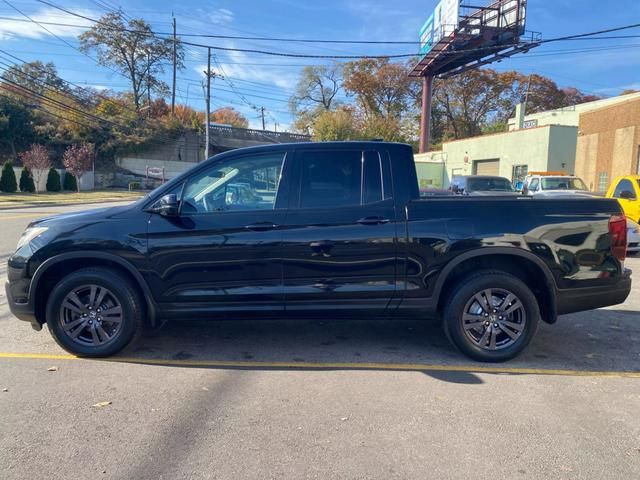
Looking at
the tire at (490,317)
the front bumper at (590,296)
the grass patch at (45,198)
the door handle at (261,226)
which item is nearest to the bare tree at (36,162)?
the grass patch at (45,198)

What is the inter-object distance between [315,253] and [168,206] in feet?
4.46

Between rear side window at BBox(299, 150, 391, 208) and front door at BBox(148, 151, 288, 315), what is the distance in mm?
256

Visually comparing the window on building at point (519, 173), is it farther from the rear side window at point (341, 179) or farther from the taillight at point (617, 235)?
the rear side window at point (341, 179)

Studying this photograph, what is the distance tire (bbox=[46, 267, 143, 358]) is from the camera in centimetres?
434

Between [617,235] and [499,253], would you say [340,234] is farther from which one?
[617,235]

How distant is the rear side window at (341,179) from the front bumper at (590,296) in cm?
192

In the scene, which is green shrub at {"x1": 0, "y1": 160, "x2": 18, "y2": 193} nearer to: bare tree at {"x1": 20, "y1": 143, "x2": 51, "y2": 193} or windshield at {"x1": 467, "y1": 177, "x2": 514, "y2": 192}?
bare tree at {"x1": 20, "y1": 143, "x2": 51, "y2": 193}

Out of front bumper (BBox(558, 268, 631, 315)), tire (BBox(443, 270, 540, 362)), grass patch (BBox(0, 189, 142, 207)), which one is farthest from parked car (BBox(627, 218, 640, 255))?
grass patch (BBox(0, 189, 142, 207))

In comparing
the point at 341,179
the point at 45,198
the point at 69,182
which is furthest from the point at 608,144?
the point at 69,182

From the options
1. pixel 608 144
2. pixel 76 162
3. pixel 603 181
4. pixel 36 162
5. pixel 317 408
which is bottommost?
pixel 317 408

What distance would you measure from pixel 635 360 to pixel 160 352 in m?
4.58

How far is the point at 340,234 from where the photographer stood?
4.27 metres

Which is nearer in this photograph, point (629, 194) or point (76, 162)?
point (629, 194)

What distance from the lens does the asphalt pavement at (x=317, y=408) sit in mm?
2865
